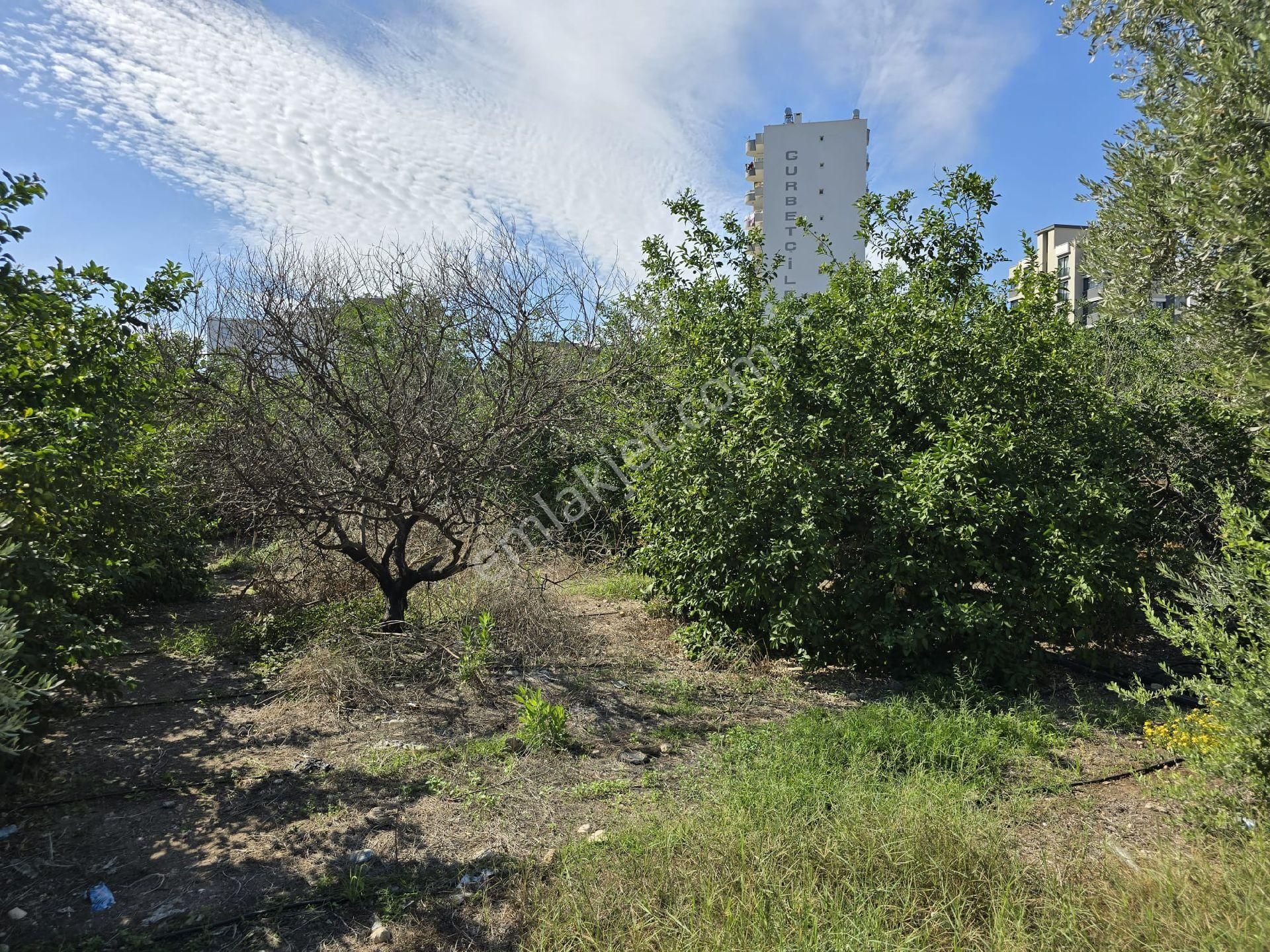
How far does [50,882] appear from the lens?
312 centimetres

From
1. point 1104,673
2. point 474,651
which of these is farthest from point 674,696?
point 1104,673

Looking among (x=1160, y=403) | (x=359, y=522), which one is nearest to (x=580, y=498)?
(x=359, y=522)

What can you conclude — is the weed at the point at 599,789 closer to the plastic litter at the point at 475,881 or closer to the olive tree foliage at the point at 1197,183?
the plastic litter at the point at 475,881

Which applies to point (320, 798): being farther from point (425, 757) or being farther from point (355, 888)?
point (355, 888)

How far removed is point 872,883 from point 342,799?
2611mm

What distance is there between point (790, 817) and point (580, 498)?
6155 mm

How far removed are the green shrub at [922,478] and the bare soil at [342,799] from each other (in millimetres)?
733

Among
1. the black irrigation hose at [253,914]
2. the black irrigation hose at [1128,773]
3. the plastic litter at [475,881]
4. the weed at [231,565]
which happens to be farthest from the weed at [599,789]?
the weed at [231,565]

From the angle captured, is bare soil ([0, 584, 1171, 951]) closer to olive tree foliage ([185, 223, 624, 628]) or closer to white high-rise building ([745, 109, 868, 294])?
olive tree foliage ([185, 223, 624, 628])

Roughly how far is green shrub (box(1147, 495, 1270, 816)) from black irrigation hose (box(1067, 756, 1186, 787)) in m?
0.54

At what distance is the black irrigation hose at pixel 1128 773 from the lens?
4047 millimetres

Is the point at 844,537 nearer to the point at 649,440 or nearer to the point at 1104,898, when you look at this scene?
the point at 649,440

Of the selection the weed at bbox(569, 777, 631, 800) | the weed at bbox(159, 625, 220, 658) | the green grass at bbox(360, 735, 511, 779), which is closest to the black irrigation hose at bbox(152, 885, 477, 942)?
the weed at bbox(569, 777, 631, 800)

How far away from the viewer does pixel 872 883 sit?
2.88 m
